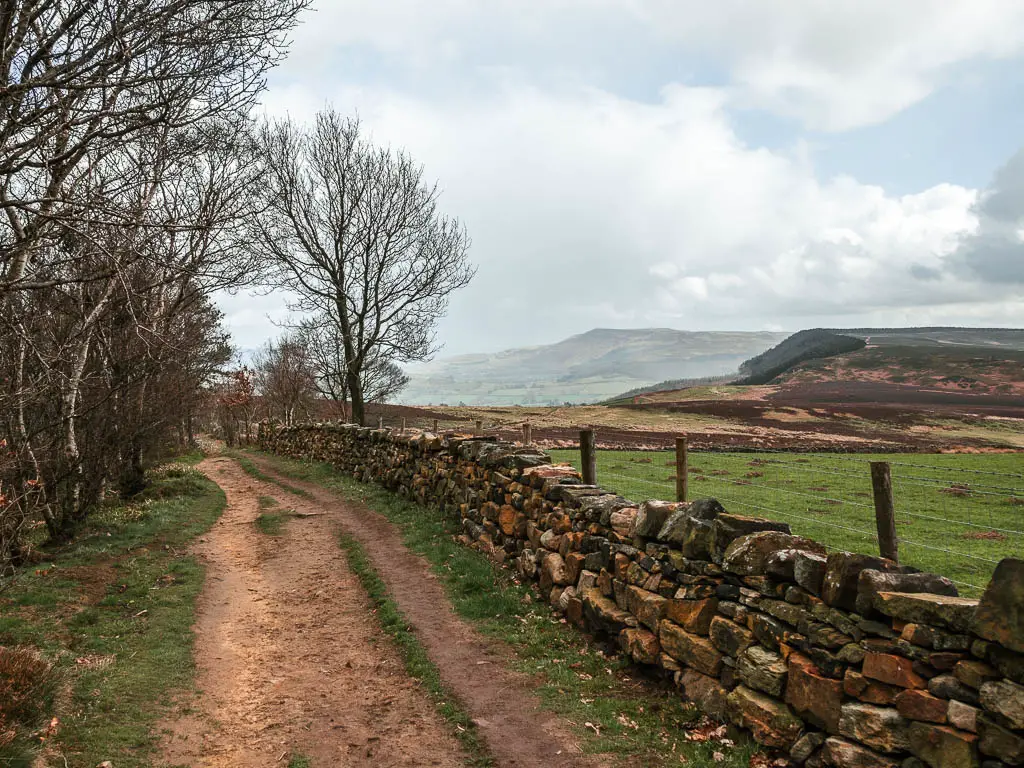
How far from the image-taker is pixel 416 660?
6.58 metres

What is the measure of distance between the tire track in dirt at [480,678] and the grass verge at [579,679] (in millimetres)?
151

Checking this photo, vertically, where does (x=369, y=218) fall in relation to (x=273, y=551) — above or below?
above

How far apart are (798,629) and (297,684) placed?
4.66m

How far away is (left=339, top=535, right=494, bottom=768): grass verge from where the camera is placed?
509 cm

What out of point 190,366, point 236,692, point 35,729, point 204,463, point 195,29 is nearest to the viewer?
point 35,729

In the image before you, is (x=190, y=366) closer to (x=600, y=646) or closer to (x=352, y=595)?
(x=352, y=595)

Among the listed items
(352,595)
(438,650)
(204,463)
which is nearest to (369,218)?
(204,463)

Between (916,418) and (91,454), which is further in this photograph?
(916,418)

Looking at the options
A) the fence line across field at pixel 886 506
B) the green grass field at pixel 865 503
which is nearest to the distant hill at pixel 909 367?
the green grass field at pixel 865 503

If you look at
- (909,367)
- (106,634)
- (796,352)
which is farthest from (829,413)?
(796,352)

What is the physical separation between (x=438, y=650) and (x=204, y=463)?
1071 inches

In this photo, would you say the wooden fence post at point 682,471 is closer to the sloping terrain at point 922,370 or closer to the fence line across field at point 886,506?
the fence line across field at point 886,506

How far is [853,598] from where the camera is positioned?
14.0ft

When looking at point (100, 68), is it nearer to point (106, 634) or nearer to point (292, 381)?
point (106, 634)
